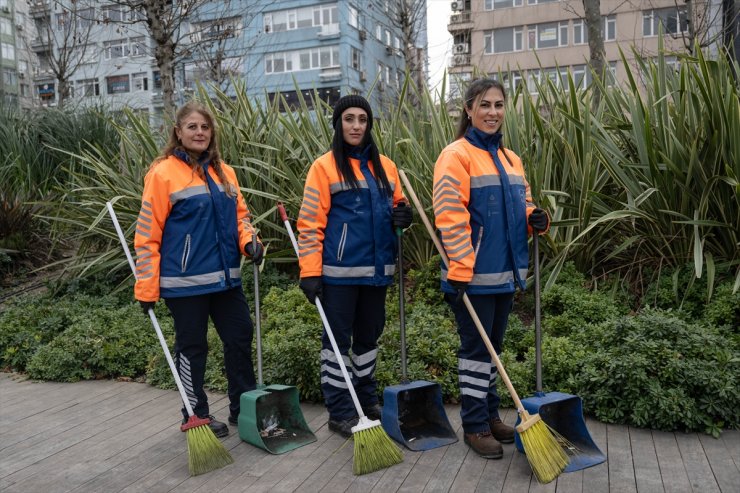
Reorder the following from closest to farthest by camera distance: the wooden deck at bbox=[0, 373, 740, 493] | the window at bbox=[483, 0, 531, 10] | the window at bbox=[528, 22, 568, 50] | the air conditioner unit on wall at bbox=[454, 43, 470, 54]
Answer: the wooden deck at bbox=[0, 373, 740, 493], the air conditioner unit on wall at bbox=[454, 43, 470, 54], the window at bbox=[528, 22, 568, 50], the window at bbox=[483, 0, 531, 10]

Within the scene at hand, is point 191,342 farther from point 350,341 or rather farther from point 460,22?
point 460,22

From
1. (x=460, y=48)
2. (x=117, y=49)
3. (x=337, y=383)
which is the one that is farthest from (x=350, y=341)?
(x=117, y=49)

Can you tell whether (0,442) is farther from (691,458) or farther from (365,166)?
(691,458)

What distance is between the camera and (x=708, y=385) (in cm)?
381

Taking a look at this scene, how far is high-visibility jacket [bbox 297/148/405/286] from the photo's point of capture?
12.7ft

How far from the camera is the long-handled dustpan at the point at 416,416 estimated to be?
3779mm

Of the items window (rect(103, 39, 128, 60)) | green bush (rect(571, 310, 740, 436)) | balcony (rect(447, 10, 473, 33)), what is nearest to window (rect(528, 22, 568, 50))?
balcony (rect(447, 10, 473, 33))

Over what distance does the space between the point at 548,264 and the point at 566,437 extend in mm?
2025

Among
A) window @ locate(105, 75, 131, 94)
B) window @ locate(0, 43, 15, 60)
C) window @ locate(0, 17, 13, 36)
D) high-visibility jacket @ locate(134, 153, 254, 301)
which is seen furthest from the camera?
window @ locate(0, 43, 15, 60)

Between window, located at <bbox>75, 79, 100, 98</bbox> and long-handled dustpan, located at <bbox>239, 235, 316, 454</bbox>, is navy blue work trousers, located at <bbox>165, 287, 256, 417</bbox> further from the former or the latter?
window, located at <bbox>75, 79, 100, 98</bbox>

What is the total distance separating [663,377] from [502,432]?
97 centimetres

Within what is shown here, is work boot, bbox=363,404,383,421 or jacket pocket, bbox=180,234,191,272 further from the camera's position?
work boot, bbox=363,404,383,421

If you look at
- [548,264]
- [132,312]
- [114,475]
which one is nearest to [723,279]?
[548,264]

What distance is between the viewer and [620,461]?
3.49m
